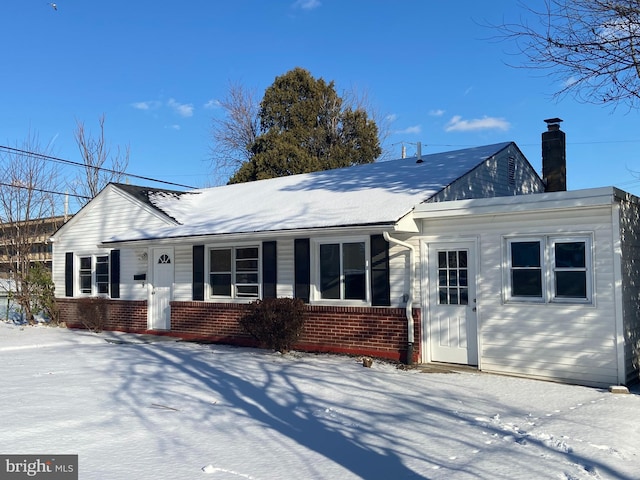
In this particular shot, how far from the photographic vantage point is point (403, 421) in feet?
21.8

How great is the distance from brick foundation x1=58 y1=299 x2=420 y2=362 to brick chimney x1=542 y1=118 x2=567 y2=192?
17.3 ft

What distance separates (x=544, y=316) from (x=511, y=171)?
6747 millimetres

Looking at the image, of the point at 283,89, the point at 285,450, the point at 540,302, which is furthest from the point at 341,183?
the point at 283,89

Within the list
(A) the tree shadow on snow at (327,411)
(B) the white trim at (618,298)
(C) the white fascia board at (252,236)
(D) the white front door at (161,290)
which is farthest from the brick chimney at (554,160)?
(D) the white front door at (161,290)

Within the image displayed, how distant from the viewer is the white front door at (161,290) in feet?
49.5

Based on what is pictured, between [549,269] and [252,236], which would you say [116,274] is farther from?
[549,269]

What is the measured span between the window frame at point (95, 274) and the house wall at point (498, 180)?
403 inches

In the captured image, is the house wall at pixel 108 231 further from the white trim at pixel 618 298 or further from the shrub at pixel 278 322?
the white trim at pixel 618 298

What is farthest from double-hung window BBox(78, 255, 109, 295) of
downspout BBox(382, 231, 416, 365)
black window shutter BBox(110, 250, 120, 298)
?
downspout BBox(382, 231, 416, 365)

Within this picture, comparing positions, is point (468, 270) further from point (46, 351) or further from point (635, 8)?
point (46, 351)

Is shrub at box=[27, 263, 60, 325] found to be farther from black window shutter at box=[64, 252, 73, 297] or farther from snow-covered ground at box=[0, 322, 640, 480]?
snow-covered ground at box=[0, 322, 640, 480]

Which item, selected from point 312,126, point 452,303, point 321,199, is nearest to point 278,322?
point 321,199

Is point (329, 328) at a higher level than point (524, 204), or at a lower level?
lower

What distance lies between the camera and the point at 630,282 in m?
9.21
